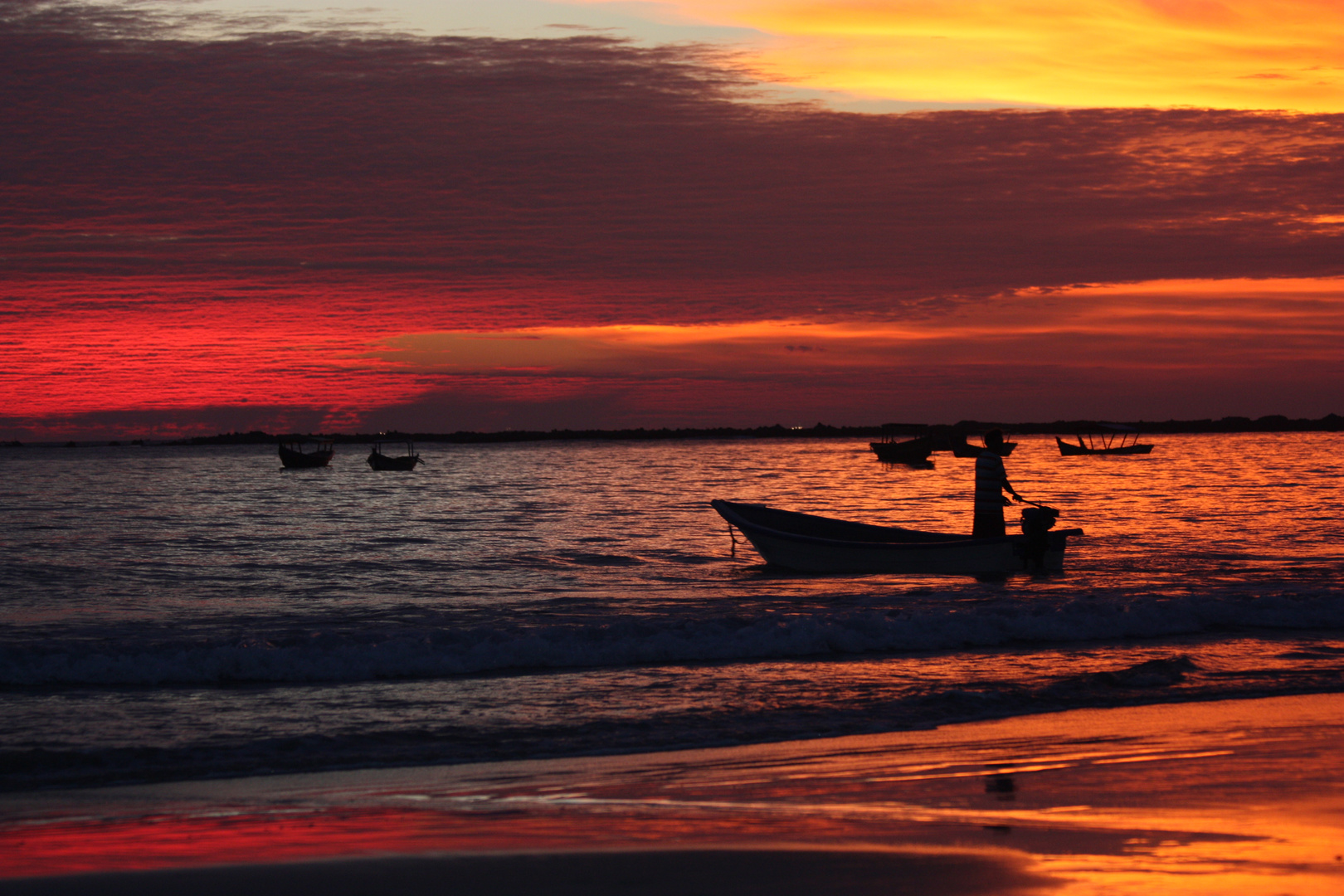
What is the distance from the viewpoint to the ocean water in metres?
9.95

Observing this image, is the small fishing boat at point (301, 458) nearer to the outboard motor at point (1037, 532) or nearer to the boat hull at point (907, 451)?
the boat hull at point (907, 451)

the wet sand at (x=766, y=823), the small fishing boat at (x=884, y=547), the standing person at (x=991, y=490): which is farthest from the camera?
the small fishing boat at (x=884, y=547)

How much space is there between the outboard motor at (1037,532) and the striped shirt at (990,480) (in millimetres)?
777

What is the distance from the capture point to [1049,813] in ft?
22.6

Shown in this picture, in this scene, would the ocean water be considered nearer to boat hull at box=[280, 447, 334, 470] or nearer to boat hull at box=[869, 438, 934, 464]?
boat hull at box=[869, 438, 934, 464]

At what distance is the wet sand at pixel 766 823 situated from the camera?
19.2 ft

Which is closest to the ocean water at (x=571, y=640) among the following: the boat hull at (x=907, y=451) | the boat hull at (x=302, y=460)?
the boat hull at (x=907, y=451)

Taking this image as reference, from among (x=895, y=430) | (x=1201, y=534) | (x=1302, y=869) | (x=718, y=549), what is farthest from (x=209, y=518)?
(x=895, y=430)

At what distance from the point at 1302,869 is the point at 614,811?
4.10 m

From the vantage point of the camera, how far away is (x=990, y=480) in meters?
19.8

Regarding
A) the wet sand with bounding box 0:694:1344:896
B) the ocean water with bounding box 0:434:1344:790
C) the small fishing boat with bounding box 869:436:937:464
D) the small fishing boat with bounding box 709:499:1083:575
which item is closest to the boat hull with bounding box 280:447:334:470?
the small fishing boat with bounding box 869:436:937:464

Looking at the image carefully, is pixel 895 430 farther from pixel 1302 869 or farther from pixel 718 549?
pixel 1302 869

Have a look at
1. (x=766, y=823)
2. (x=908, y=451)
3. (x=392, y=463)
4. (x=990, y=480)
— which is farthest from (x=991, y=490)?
(x=392, y=463)

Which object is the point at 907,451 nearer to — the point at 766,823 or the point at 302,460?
the point at 302,460
